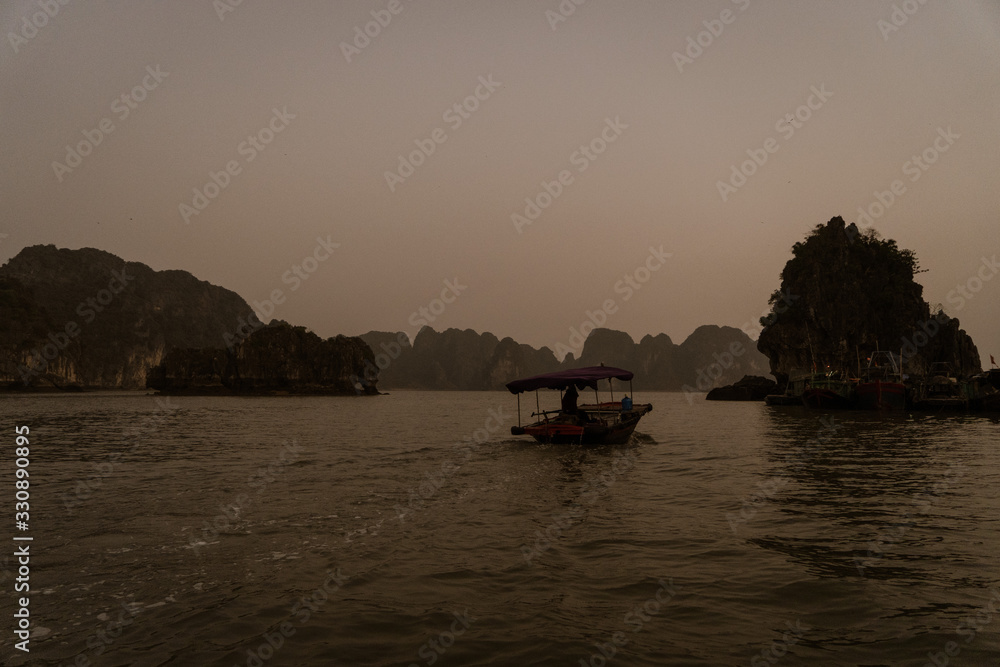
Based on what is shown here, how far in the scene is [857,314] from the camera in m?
84.4

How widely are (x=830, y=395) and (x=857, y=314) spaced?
35.5m

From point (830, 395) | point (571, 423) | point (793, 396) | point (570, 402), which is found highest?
point (570, 402)

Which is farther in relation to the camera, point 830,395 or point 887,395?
point 830,395

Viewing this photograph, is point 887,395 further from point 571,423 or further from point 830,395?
point 571,423

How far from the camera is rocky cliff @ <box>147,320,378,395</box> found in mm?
133625

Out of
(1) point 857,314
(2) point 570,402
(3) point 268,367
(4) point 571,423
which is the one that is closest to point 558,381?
(2) point 570,402

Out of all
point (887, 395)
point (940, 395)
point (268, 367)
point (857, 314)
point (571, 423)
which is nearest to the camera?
point (571, 423)

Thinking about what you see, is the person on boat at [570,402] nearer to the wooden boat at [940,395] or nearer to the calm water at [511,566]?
the calm water at [511,566]

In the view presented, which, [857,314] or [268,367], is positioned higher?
[857,314]

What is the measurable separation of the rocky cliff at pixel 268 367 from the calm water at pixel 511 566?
124898 millimetres

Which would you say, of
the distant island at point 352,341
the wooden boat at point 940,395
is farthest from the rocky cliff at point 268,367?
the wooden boat at point 940,395

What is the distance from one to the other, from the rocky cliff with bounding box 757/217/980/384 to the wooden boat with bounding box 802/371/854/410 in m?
24.4

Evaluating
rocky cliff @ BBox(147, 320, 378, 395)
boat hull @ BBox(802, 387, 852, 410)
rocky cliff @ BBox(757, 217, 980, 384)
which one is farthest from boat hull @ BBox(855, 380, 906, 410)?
rocky cliff @ BBox(147, 320, 378, 395)

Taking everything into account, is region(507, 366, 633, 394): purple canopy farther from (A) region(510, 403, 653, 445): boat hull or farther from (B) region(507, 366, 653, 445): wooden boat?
(A) region(510, 403, 653, 445): boat hull
